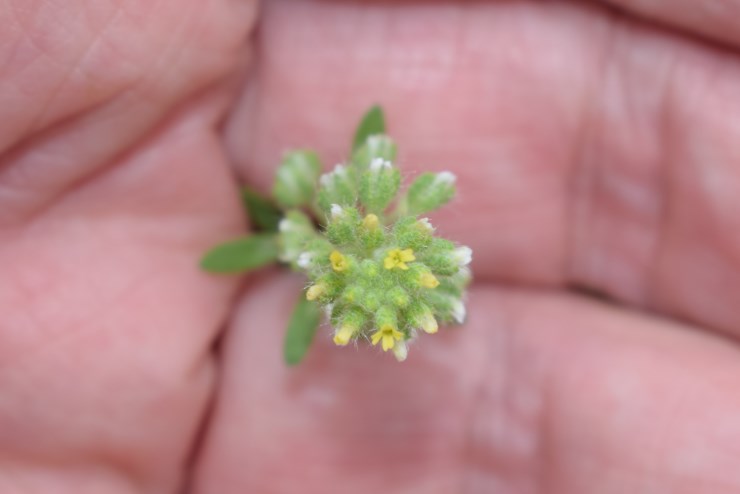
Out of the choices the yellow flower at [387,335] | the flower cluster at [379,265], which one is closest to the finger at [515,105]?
the flower cluster at [379,265]

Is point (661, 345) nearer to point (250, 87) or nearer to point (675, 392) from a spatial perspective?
point (675, 392)

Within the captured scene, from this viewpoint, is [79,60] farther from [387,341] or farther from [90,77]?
[387,341]

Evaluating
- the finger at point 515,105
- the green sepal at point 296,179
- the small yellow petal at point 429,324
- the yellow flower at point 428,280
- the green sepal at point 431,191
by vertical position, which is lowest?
the small yellow petal at point 429,324

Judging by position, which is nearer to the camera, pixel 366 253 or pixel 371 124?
pixel 366 253

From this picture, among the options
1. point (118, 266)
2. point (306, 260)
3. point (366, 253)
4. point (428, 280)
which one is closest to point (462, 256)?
point (428, 280)

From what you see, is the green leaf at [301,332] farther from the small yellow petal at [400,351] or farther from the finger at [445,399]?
the small yellow petal at [400,351]

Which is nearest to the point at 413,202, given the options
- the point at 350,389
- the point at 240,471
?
the point at 350,389

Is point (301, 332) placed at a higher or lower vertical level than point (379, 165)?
lower
